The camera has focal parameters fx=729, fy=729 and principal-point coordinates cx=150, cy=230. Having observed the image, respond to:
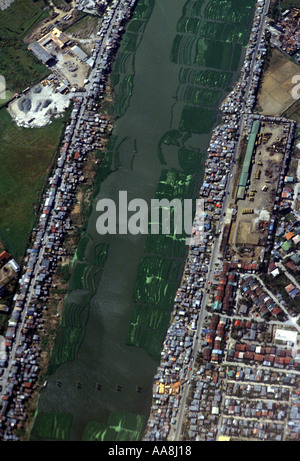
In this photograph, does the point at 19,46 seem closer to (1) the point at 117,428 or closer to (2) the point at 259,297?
(2) the point at 259,297

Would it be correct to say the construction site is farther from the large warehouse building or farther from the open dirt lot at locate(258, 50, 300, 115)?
the open dirt lot at locate(258, 50, 300, 115)

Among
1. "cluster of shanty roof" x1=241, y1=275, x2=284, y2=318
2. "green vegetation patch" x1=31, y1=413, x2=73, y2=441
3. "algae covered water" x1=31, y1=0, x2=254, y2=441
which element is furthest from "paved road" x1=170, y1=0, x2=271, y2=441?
"green vegetation patch" x1=31, y1=413, x2=73, y2=441

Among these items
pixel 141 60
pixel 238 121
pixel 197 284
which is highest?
pixel 141 60

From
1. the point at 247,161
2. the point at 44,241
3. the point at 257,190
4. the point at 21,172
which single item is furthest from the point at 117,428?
the point at 247,161
